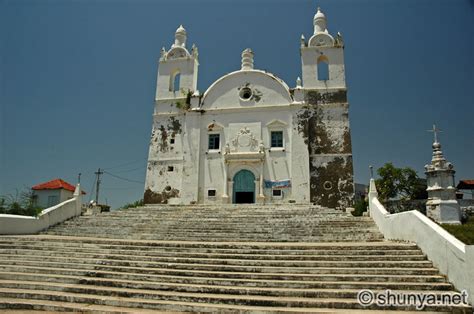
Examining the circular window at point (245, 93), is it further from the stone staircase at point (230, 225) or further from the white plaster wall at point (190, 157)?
the stone staircase at point (230, 225)

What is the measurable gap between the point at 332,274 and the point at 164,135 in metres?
17.7

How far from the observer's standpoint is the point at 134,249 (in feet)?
31.3

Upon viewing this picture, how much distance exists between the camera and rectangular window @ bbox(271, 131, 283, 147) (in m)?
21.1

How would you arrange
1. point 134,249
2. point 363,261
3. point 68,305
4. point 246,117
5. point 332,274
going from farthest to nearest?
1. point 246,117
2. point 134,249
3. point 363,261
4. point 332,274
5. point 68,305

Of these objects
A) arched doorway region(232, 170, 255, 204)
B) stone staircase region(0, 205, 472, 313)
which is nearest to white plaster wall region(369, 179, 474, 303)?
stone staircase region(0, 205, 472, 313)

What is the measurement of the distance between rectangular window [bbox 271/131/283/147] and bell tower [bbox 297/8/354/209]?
5.50 ft

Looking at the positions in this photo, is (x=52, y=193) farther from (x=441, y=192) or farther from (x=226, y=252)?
(x=441, y=192)

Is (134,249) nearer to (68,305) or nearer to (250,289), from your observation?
(68,305)

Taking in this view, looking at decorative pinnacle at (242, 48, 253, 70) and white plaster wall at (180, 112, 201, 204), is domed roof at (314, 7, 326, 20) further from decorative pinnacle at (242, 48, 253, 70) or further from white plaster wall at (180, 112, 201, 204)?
white plaster wall at (180, 112, 201, 204)

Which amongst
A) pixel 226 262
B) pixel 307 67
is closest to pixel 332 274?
pixel 226 262

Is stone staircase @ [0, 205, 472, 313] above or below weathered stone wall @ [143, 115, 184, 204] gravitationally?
below

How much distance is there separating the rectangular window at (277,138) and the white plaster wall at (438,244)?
10.8 m

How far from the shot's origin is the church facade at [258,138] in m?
19.9

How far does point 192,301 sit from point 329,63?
19.5m
